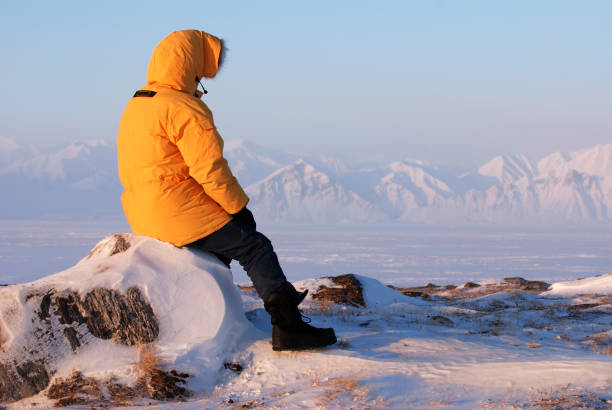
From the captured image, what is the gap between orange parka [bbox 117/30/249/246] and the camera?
5059 millimetres

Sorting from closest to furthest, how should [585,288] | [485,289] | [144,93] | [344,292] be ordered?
1. [144,93]
2. [344,292]
3. [585,288]
4. [485,289]

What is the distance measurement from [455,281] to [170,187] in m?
40.4

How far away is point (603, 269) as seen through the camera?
5644cm

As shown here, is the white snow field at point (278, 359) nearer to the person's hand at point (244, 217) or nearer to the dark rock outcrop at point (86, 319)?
the dark rock outcrop at point (86, 319)

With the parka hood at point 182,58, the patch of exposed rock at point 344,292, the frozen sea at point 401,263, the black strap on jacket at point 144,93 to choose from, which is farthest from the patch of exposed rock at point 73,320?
the frozen sea at point 401,263

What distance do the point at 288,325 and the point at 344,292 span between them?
569cm

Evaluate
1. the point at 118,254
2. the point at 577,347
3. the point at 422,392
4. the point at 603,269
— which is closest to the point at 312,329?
the point at 422,392

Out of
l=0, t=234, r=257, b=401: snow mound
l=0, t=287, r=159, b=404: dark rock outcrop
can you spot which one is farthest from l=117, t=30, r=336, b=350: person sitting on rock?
l=0, t=287, r=159, b=404: dark rock outcrop

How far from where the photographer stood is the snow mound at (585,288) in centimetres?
1423

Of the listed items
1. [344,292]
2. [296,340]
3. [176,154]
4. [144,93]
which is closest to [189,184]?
[176,154]

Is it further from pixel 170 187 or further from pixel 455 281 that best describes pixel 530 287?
pixel 455 281

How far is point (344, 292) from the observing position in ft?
35.6

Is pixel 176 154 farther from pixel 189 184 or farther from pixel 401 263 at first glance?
pixel 401 263

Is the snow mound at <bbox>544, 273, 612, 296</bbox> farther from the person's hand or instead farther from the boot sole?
the person's hand
